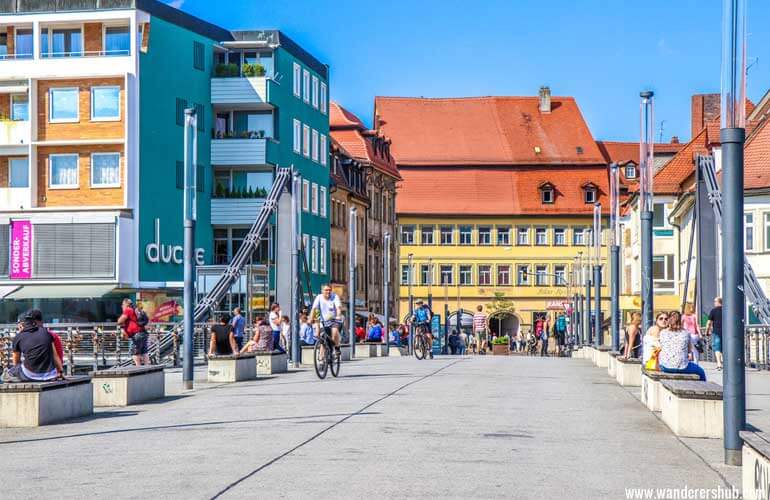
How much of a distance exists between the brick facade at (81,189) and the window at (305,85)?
18972 mm

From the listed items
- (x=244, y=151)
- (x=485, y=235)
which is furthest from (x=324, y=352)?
(x=485, y=235)

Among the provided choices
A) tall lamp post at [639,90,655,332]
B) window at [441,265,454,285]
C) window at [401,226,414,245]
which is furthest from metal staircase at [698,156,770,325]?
window at [401,226,414,245]

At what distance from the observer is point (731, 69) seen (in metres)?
13.5

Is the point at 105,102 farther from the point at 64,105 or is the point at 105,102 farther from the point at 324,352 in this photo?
the point at 324,352

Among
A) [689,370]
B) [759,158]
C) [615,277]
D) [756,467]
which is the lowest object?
[756,467]

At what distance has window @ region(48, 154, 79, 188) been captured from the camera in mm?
63688

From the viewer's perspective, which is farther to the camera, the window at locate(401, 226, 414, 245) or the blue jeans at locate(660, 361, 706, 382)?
the window at locate(401, 226, 414, 245)

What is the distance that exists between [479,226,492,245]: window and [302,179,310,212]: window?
131 feet

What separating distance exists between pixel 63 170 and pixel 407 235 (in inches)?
2268

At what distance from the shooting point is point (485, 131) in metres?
124

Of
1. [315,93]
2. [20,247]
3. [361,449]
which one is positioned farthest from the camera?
[315,93]

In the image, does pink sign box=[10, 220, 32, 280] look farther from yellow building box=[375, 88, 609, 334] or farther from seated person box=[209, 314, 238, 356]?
yellow building box=[375, 88, 609, 334]

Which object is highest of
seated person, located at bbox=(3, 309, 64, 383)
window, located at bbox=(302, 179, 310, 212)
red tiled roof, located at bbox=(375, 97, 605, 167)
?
red tiled roof, located at bbox=(375, 97, 605, 167)

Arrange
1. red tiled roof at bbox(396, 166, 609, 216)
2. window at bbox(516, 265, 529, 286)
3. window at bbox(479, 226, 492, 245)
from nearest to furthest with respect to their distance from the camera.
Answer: window at bbox(516, 265, 529, 286) < red tiled roof at bbox(396, 166, 609, 216) < window at bbox(479, 226, 492, 245)
